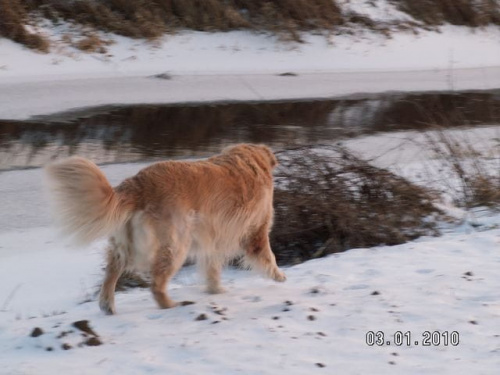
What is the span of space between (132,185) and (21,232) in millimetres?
3283

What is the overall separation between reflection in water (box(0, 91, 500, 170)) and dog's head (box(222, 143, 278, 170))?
15.3 feet

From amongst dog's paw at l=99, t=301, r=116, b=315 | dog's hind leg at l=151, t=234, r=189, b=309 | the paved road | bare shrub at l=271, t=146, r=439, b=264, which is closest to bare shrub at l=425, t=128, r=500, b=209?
bare shrub at l=271, t=146, r=439, b=264

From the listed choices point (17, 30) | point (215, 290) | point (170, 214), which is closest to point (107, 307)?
point (170, 214)

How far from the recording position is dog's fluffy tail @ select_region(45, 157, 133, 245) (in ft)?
15.8

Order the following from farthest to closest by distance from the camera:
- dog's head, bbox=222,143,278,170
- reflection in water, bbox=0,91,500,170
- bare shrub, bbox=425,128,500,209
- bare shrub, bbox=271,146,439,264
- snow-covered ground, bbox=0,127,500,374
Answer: reflection in water, bbox=0,91,500,170
bare shrub, bbox=425,128,500,209
bare shrub, bbox=271,146,439,264
dog's head, bbox=222,143,278,170
snow-covered ground, bbox=0,127,500,374

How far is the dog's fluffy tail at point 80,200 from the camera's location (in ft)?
15.8

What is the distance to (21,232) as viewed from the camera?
7906mm

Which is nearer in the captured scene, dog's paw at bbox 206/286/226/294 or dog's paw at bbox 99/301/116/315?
dog's paw at bbox 99/301/116/315

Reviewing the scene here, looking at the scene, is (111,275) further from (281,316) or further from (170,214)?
(281,316)

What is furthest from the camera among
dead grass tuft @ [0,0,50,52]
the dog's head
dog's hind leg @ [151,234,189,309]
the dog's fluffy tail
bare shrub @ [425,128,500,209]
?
dead grass tuft @ [0,0,50,52]

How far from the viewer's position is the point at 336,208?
7.35m

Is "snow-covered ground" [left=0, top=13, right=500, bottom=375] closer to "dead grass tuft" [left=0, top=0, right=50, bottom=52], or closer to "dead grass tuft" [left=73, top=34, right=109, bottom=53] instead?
"dead grass tuft" [left=0, top=0, right=50, bottom=52]

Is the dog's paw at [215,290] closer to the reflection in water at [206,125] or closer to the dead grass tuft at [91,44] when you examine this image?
the reflection in water at [206,125]

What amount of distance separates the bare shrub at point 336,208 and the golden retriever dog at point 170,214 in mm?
1426
